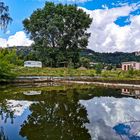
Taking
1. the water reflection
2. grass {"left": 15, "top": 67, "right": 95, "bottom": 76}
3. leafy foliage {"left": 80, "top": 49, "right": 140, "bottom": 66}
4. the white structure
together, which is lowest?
the water reflection

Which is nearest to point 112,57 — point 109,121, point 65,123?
point 109,121

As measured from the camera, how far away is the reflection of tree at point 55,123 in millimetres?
10688

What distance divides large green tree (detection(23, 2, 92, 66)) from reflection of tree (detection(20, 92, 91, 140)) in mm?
42230

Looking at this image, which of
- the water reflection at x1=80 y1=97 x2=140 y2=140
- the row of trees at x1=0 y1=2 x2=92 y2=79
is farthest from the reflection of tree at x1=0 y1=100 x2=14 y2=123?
the row of trees at x1=0 y1=2 x2=92 y2=79

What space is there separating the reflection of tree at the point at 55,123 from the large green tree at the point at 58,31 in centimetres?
4223

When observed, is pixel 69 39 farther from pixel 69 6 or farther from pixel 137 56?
pixel 137 56

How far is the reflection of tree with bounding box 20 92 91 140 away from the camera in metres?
10.7

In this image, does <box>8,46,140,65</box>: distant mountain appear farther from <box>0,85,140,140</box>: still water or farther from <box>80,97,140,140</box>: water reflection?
<box>0,85,140,140</box>: still water

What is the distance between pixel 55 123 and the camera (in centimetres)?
1285

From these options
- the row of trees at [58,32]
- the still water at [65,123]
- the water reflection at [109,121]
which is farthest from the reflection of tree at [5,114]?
the row of trees at [58,32]

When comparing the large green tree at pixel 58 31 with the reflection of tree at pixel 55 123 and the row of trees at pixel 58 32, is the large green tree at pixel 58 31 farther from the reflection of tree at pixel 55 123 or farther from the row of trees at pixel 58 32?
the reflection of tree at pixel 55 123

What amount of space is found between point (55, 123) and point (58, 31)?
48242mm

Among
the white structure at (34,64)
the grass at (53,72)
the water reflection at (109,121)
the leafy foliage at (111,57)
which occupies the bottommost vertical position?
the water reflection at (109,121)

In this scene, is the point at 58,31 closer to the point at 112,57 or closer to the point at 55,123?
the point at 55,123
